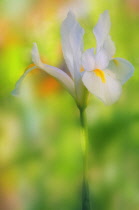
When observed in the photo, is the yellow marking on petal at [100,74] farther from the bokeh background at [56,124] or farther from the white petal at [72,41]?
the bokeh background at [56,124]

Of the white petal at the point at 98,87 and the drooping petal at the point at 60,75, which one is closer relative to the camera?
the white petal at the point at 98,87

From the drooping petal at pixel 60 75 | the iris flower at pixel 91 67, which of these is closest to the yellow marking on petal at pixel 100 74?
the iris flower at pixel 91 67

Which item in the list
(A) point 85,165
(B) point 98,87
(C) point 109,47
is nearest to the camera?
(B) point 98,87

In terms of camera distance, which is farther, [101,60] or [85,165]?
[85,165]

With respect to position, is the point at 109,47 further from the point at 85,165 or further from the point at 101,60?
the point at 85,165

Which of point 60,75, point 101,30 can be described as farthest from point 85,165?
point 101,30

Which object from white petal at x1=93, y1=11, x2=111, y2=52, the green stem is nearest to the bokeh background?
the green stem

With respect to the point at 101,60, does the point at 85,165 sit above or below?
below

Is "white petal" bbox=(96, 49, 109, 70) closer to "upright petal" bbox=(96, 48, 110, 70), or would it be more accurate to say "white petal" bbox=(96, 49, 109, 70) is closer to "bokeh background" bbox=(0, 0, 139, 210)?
"upright petal" bbox=(96, 48, 110, 70)

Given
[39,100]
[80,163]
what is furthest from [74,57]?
[80,163]
